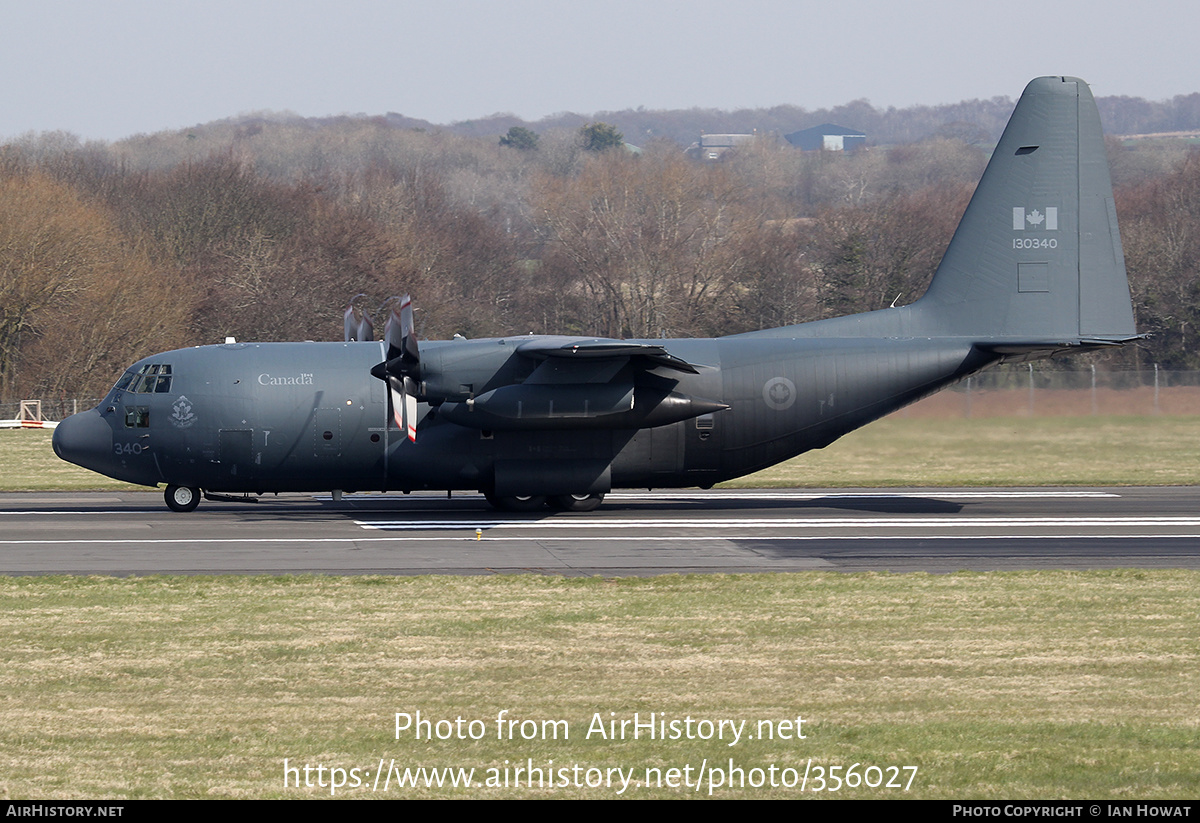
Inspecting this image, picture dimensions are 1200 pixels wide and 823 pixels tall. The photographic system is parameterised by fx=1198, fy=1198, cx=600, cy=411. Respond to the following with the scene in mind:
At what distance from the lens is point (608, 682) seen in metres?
11.7

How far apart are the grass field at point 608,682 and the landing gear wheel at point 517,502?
7.84 meters

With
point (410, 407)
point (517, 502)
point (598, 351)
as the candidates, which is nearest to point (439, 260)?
point (517, 502)

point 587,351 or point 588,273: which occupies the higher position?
point 588,273

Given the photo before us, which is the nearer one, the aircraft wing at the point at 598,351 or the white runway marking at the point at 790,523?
the aircraft wing at the point at 598,351

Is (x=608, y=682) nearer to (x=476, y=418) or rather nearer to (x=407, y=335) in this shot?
(x=476, y=418)

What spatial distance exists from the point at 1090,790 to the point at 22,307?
55.7m

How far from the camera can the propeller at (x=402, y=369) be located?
23688mm

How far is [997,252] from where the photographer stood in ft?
87.8

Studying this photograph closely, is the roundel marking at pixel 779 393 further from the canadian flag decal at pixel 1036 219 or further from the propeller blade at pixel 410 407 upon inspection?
the propeller blade at pixel 410 407

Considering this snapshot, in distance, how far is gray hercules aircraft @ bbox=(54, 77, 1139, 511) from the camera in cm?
2425

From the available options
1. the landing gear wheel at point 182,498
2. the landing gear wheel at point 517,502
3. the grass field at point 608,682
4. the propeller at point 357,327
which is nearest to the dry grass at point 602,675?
the grass field at point 608,682

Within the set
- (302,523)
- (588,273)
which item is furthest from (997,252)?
(588,273)

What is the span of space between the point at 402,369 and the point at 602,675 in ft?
42.7
